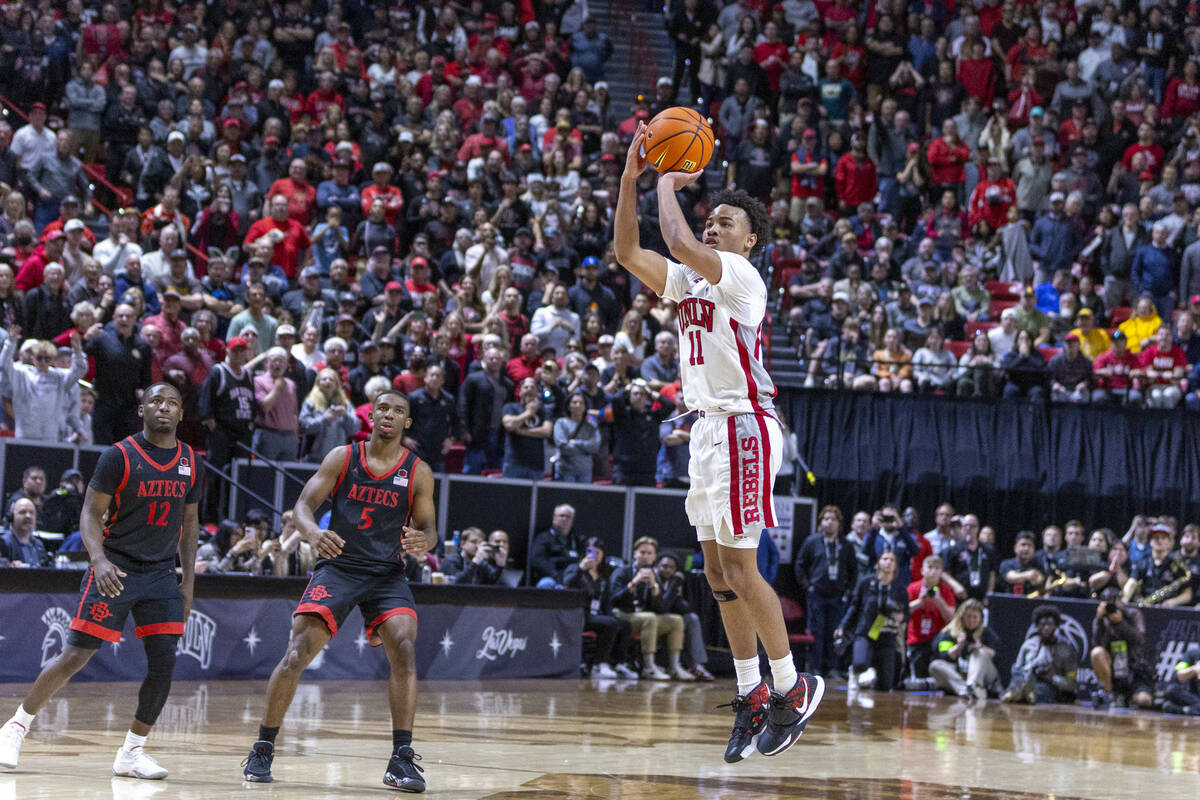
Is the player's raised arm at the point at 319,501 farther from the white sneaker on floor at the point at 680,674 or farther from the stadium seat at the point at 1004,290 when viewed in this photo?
the stadium seat at the point at 1004,290

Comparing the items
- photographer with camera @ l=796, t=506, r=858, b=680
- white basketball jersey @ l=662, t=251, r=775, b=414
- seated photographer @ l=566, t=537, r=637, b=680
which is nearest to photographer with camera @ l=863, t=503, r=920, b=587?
photographer with camera @ l=796, t=506, r=858, b=680

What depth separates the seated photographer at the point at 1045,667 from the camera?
52.6 feet

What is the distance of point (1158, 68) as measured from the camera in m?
23.7

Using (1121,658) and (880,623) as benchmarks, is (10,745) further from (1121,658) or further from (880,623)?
(1121,658)

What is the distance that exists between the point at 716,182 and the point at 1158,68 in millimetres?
7298

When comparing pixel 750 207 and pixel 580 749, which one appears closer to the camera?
pixel 750 207

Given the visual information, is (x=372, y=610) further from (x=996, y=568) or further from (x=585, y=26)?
(x=585, y=26)

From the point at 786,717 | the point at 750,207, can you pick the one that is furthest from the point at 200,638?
the point at 750,207

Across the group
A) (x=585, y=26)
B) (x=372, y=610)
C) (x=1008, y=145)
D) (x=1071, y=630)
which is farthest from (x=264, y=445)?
(x=1008, y=145)

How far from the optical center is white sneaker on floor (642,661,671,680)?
16.6 meters

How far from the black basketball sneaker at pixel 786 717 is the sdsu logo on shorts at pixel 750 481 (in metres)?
0.93

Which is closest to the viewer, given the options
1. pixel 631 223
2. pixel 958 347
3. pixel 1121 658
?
pixel 631 223

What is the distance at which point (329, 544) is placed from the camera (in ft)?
25.3

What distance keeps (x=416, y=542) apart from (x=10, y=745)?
2202 mm
